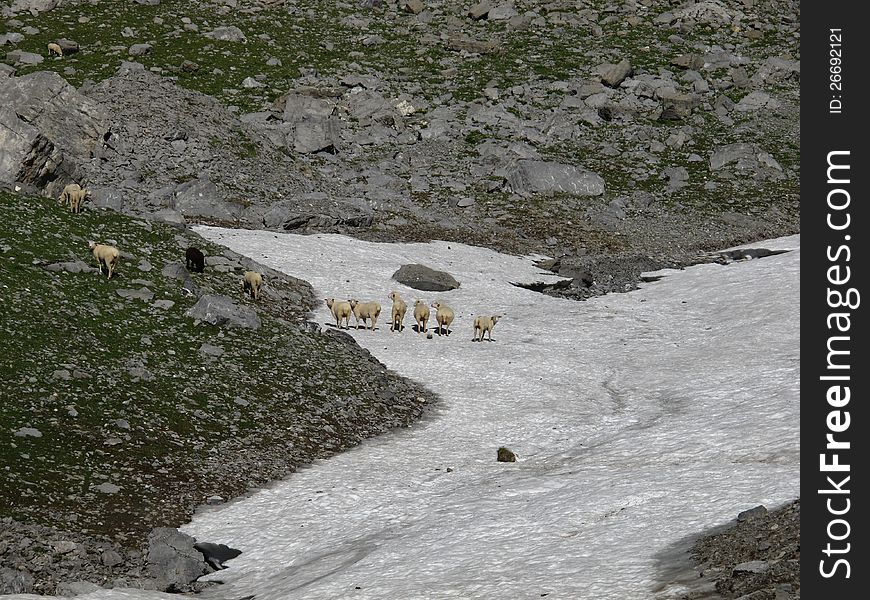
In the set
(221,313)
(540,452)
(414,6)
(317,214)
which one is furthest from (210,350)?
(414,6)

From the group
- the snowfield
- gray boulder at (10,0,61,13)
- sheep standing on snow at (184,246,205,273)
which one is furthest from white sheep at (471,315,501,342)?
gray boulder at (10,0,61,13)

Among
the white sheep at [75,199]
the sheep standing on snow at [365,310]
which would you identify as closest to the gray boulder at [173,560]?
the sheep standing on snow at [365,310]

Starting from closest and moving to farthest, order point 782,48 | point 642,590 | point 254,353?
point 642,590, point 254,353, point 782,48

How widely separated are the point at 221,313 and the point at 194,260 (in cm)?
462

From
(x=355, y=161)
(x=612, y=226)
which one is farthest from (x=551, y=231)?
(x=355, y=161)

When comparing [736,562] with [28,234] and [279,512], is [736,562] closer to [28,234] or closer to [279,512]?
[279,512]

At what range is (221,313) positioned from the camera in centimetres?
3434

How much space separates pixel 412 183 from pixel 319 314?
87.5 feet

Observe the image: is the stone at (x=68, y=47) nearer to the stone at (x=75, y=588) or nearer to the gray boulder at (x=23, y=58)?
the gray boulder at (x=23, y=58)

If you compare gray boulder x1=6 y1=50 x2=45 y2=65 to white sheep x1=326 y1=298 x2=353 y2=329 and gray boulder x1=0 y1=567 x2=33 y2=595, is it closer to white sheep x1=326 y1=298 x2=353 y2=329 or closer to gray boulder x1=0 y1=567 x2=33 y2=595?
white sheep x1=326 y1=298 x2=353 y2=329

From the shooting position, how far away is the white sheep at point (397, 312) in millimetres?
41141

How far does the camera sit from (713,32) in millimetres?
86938

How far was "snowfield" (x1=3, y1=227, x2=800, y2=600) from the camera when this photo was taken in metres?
20.0

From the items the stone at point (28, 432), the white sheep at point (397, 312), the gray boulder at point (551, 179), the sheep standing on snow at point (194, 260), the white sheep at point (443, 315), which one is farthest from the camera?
the gray boulder at point (551, 179)
